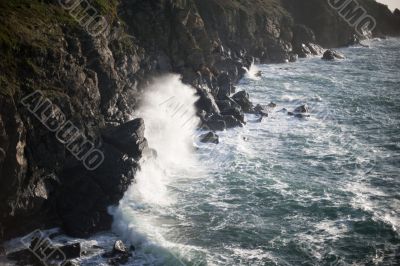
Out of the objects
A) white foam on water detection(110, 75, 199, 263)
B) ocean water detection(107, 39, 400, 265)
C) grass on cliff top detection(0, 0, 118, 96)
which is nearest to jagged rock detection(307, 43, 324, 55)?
ocean water detection(107, 39, 400, 265)

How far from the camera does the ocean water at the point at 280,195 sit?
118ft

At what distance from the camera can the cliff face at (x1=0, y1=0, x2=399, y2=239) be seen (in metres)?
37.7

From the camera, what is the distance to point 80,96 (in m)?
→ 44.5

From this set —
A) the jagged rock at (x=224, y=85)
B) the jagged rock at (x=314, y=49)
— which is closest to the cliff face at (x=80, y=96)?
the jagged rock at (x=224, y=85)

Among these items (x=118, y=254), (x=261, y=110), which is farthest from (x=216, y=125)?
(x=118, y=254)

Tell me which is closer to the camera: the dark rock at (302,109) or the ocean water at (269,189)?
the ocean water at (269,189)

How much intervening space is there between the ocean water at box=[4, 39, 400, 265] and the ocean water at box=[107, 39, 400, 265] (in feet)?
0.37

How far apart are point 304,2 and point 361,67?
1785 inches

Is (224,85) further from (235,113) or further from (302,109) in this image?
(302,109)

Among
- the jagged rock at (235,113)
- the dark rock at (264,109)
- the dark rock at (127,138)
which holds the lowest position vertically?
the dark rock at (127,138)

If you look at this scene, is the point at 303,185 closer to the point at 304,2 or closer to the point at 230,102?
the point at 230,102

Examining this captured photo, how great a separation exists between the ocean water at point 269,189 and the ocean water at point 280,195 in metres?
0.11

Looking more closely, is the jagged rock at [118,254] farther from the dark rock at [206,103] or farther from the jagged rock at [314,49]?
the jagged rock at [314,49]

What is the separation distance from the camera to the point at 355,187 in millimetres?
46000
